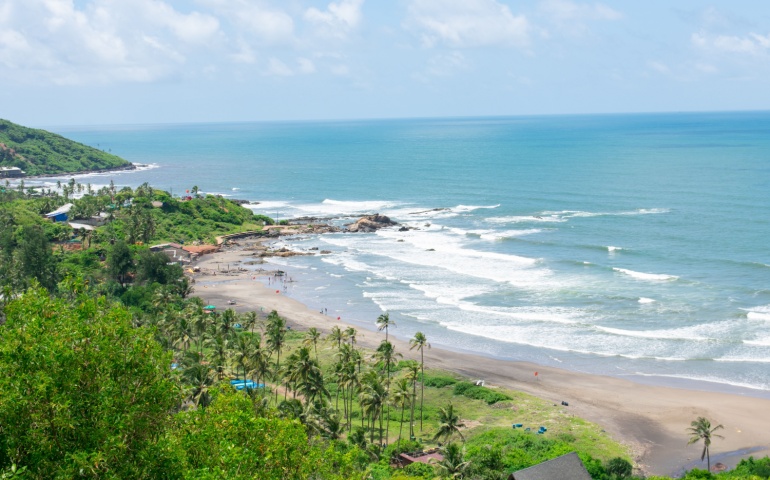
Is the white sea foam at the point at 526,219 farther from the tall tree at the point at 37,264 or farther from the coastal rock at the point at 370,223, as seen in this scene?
the tall tree at the point at 37,264

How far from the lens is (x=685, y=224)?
121 m

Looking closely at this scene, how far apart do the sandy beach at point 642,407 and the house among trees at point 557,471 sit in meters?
12.5

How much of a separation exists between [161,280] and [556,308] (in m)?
48.2

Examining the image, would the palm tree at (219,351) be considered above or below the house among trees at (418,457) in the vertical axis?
above

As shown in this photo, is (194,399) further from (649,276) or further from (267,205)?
(267,205)

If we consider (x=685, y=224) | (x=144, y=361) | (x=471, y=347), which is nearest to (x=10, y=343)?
(x=144, y=361)

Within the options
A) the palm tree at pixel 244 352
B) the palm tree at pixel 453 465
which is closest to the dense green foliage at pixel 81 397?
the palm tree at pixel 453 465

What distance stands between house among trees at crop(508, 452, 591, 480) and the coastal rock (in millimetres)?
99338

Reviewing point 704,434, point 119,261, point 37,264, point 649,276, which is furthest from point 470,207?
point 704,434

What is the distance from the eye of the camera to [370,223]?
139875 mm

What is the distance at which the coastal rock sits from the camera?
455ft

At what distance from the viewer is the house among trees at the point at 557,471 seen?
38219 mm

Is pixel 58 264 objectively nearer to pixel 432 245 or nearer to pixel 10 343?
pixel 432 245

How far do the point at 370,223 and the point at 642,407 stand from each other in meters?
84.5
